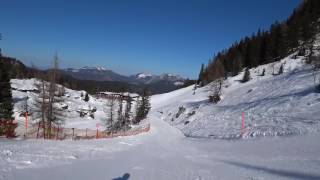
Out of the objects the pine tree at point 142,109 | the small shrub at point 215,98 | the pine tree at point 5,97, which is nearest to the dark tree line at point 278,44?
the small shrub at point 215,98

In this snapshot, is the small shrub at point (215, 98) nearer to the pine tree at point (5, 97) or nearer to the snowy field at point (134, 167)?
the pine tree at point (5, 97)

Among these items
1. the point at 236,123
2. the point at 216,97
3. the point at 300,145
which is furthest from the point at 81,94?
the point at 300,145

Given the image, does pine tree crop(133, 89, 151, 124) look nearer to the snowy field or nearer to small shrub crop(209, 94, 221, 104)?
small shrub crop(209, 94, 221, 104)

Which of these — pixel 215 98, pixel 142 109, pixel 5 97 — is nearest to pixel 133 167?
pixel 5 97

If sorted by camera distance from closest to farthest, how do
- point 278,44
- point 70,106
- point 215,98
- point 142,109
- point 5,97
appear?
point 5,97
point 215,98
point 142,109
point 278,44
point 70,106

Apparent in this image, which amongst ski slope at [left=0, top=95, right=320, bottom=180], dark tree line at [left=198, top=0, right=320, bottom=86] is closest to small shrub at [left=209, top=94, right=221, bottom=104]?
dark tree line at [left=198, top=0, right=320, bottom=86]

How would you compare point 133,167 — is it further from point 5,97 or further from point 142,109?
point 142,109

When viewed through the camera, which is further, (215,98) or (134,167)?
(215,98)

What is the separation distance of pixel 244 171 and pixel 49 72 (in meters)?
35.6

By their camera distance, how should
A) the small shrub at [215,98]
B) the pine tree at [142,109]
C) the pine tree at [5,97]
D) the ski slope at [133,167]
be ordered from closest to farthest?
the ski slope at [133,167] → the pine tree at [5,97] → the small shrub at [215,98] → the pine tree at [142,109]

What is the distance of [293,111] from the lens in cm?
3169

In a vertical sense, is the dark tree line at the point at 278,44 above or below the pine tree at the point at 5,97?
above

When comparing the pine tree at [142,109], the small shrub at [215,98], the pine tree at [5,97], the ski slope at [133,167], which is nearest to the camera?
the ski slope at [133,167]

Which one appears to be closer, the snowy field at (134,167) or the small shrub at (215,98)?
the snowy field at (134,167)
